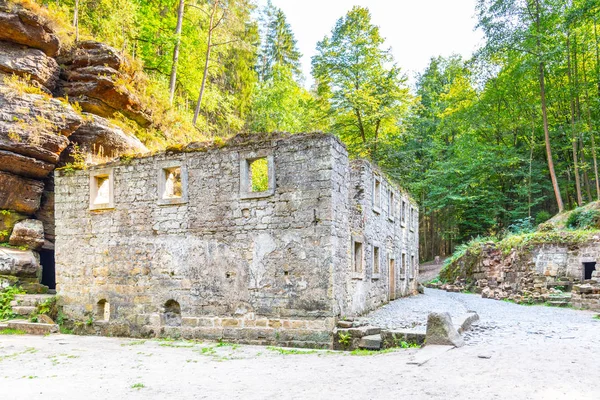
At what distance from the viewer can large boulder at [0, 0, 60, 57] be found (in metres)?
14.2

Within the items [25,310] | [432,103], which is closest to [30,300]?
[25,310]

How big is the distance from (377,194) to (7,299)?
11539 mm

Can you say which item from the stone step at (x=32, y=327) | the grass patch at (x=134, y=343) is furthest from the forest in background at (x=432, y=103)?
the grass patch at (x=134, y=343)

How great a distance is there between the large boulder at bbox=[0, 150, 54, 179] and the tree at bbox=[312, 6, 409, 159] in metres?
15.7

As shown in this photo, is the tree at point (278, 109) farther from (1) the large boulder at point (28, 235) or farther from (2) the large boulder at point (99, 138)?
(1) the large boulder at point (28, 235)

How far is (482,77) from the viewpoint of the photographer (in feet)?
99.6

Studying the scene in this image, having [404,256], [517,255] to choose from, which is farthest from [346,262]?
[517,255]

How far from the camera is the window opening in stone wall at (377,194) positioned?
14.4 meters

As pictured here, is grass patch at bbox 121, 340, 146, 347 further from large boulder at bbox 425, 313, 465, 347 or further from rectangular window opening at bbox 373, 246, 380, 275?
rectangular window opening at bbox 373, 246, 380, 275

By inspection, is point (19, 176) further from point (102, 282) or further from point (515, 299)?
point (515, 299)

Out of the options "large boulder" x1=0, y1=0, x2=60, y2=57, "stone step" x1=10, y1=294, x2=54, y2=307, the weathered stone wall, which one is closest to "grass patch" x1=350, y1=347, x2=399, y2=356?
the weathered stone wall

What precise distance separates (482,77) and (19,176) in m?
28.1

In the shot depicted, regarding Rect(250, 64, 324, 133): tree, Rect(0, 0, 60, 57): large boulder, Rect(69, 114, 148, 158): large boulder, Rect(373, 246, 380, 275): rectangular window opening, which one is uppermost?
Rect(250, 64, 324, 133): tree

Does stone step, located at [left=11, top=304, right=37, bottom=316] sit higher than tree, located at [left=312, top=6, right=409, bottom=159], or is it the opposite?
tree, located at [left=312, top=6, right=409, bottom=159]
